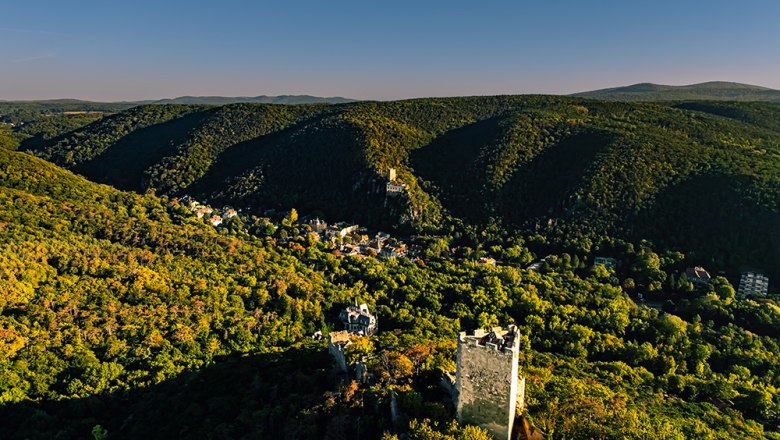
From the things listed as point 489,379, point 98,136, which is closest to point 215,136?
point 98,136

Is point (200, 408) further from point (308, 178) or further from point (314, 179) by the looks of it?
point (308, 178)

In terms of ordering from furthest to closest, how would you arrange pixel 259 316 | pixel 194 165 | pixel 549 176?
pixel 194 165 → pixel 549 176 → pixel 259 316

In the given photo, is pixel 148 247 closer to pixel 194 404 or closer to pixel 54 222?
pixel 54 222

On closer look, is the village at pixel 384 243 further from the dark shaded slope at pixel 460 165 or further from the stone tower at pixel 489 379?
the stone tower at pixel 489 379

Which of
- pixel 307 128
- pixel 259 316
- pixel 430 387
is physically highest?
pixel 307 128

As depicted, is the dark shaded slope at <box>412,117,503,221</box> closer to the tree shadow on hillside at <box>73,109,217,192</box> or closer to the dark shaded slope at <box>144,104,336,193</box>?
the dark shaded slope at <box>144,104,336,193</box>

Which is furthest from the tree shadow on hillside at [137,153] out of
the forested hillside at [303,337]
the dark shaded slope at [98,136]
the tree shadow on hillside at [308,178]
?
the forested hillside at [303,337]

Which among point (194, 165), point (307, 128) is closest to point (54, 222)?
point (194, 165)
